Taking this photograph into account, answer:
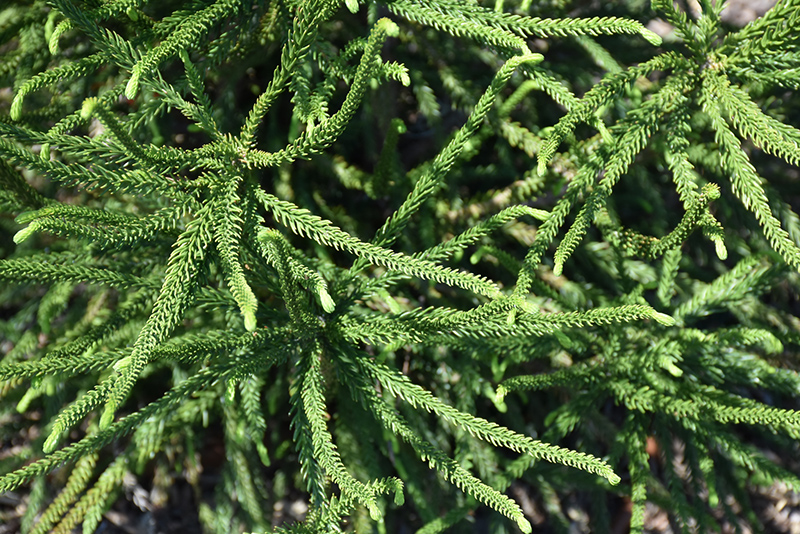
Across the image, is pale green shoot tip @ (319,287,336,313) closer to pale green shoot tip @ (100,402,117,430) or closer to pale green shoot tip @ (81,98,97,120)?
pale green shoot tip @ (100,402,117,430)

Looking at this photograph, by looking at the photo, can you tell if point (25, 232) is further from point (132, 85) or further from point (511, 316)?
point (511, 316)

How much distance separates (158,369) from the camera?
238cm

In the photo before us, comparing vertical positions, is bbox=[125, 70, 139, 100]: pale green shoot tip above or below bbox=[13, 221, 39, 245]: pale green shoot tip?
above

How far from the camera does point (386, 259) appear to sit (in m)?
1.42

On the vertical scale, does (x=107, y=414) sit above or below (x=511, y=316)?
below

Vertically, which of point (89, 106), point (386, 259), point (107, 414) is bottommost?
point (107, 414)

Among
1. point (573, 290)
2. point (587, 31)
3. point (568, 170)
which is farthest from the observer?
point (573, 290)

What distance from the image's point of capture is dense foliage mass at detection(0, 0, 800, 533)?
1.42 meters

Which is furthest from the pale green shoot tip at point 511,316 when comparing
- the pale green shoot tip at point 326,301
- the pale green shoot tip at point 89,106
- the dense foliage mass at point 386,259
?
the pale green shoot tip at point 89,106

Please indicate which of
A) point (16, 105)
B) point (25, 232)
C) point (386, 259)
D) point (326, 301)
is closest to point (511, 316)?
point (386, 259)

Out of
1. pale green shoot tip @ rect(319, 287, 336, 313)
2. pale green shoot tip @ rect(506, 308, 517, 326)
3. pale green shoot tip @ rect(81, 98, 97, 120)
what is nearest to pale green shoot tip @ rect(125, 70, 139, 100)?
pale green shoot tip @ rect(81, 98, 97, 120)

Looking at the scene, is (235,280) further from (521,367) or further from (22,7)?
(22,7)

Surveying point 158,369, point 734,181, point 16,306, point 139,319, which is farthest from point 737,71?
point 16,306

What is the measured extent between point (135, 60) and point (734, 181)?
1.64 m
